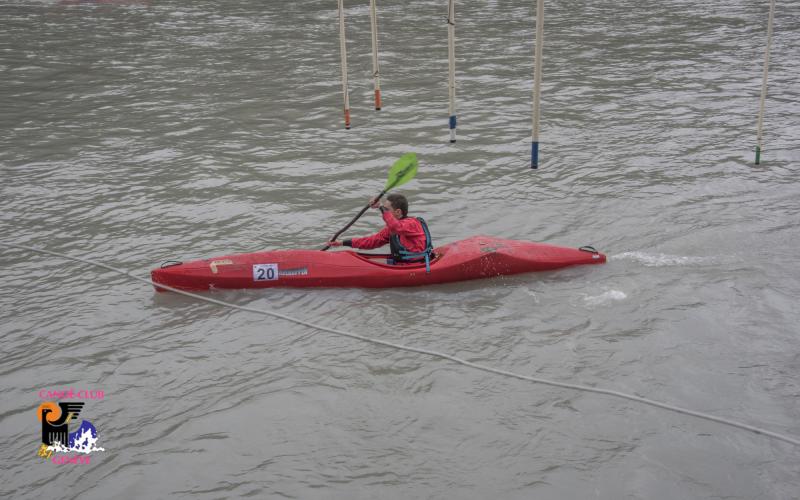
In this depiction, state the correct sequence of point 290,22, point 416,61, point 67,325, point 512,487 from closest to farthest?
point 512,487, point 67,325, point 416,61, point 290,22

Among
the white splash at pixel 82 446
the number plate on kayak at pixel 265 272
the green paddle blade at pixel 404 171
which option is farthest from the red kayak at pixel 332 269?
the white splash at pixel 82 446

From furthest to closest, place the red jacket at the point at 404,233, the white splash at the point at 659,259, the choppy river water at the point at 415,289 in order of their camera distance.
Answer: the white splash at the point at 659,259, the red jacket at the point at 404,233, the choppy river water at the point at 415,289

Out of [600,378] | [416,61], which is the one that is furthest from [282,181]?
[416,61]

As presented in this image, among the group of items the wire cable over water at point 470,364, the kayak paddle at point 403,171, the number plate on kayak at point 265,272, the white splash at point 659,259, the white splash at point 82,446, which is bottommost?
the white splash at point 82,446

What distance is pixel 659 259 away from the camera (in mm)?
7758

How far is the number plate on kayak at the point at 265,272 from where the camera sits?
740cm

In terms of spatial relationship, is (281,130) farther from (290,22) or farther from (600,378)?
(290,22)

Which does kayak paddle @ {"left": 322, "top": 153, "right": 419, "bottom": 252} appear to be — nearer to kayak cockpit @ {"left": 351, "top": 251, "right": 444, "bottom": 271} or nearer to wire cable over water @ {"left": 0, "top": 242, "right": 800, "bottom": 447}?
kayak cockpit @ {"left": 351, "top": 251, "right": 444, "bottom": 271}

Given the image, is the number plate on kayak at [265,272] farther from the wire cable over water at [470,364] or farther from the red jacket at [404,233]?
the red jacket at [404,233]

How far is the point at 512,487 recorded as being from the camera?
4793mm

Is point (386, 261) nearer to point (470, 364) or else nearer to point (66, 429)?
point (470, 364)

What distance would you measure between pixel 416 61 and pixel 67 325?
11.2m

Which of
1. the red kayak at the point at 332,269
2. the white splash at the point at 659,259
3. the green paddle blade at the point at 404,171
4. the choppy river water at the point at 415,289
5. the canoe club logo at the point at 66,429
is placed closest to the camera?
the choppy river water at the point at 415,289

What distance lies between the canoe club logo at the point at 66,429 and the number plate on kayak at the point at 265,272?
1923mm
